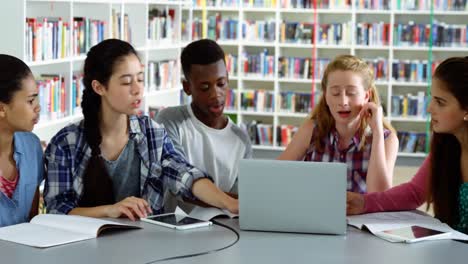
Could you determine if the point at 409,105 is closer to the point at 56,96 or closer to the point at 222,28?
the point at 222,28

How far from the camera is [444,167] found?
2.60 metres

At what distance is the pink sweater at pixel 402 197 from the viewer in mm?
2551

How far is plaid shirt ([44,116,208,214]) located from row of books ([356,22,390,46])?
5661 millimetres

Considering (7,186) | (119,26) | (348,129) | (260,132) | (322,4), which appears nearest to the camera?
(7,186)

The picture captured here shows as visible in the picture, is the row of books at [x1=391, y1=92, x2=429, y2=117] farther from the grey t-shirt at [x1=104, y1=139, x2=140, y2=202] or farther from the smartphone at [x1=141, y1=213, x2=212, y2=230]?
the smartphone at [x1=141, y1=213, x2=212, y2=230]

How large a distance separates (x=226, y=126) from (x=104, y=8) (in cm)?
300

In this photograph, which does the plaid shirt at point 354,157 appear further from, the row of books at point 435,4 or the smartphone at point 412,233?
the row of books at point 435,4

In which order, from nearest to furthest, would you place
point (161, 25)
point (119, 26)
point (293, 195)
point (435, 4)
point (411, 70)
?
1. point (293, 195)
2. point (119, 26)
3. point (161, 25)
4. point (435, 4)
5. point (411, 70)

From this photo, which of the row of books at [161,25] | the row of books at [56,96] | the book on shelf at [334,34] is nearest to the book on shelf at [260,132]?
the book on shelf at [334,34]

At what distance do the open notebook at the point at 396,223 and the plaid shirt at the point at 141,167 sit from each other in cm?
54

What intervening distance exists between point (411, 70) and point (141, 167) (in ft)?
19.0

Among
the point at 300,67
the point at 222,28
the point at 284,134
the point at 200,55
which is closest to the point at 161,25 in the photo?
the point at 222,28

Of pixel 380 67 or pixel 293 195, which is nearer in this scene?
pixel 293 195

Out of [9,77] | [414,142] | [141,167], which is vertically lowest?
[414,142]
